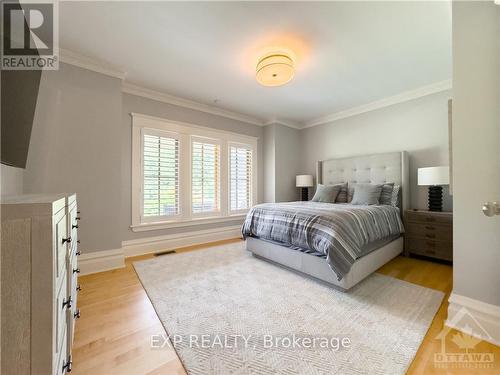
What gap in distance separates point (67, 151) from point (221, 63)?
7.00 feet

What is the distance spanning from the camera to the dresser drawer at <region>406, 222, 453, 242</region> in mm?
2752

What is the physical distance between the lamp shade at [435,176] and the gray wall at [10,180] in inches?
169

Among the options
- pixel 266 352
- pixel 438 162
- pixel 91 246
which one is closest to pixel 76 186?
pixel 91 246

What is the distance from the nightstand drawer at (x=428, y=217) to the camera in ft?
9.03

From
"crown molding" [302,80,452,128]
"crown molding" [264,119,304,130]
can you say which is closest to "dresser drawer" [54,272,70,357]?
"crown molding" [264,119,304,130]

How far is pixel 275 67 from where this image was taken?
87.1 inches

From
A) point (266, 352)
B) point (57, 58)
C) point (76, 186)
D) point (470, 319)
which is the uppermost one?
point (57, 58)

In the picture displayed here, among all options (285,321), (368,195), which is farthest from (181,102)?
(285,321)

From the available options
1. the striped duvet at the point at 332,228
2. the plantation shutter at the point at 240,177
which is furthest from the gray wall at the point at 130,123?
the striped duvet at the point at 332,228

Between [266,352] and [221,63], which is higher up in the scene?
[221,63]

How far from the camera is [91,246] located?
260 centimetres

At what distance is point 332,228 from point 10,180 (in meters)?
2.72

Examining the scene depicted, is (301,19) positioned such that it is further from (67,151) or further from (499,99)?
(67,151)

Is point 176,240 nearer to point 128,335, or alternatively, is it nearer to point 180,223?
point 180,223
